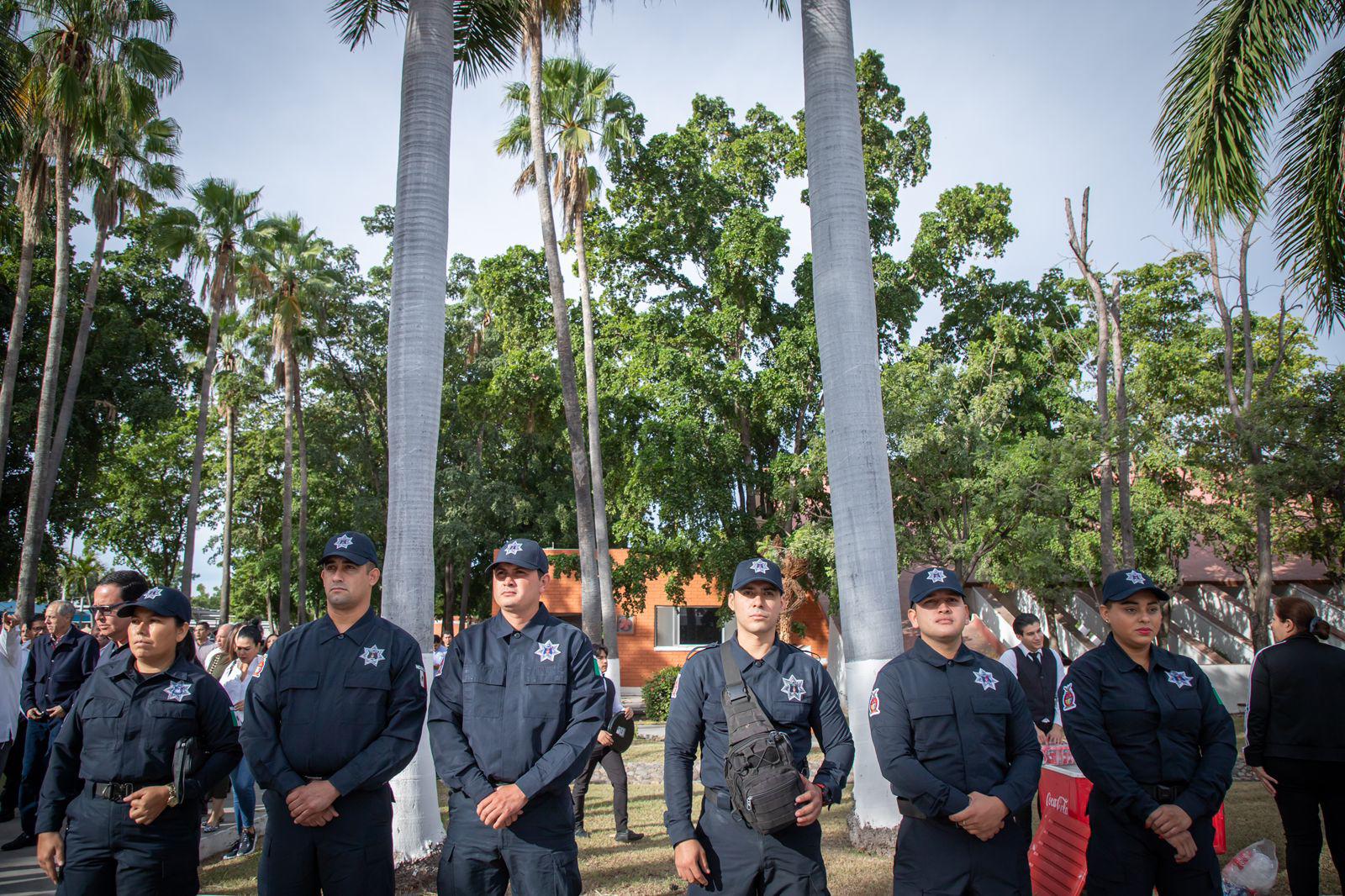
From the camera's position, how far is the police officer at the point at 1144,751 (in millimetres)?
3848

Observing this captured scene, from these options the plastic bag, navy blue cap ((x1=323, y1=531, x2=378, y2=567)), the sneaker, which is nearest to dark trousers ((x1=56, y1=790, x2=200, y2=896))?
navy blue cap ((x1=323, y1=531, x2=378, y2=567))

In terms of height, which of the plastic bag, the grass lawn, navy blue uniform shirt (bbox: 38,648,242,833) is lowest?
the grass lawn

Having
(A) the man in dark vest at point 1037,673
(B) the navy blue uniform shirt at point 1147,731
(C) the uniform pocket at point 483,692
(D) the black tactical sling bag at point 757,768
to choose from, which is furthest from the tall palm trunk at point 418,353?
(A) the man in dark vest at point 1037,673

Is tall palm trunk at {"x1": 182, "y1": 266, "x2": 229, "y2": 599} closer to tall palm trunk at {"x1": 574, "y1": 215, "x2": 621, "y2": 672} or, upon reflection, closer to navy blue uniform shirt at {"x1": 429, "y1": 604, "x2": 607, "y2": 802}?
tall palm trunk at {"x1": 574, "y1": 215, "x2": 621, "y2": 672}

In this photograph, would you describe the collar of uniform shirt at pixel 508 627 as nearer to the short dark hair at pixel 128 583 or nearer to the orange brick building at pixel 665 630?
the short dark hair at pixel 128 583

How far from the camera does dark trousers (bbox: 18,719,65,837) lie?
8.07 m

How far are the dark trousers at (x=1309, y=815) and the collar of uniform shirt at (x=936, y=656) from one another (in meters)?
2.61

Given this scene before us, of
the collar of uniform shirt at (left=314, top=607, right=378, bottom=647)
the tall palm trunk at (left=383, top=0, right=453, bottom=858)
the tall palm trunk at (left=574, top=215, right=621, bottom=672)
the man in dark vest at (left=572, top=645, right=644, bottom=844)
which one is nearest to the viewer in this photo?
the collar of uniform shirt at (left=314, top=607, right=378, bottom=647)

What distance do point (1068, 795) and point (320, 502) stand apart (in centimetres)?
3557

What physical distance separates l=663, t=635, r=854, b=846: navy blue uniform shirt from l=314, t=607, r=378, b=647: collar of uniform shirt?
146 cm

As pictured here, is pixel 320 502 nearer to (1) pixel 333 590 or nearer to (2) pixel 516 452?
(2) pixel 516 452

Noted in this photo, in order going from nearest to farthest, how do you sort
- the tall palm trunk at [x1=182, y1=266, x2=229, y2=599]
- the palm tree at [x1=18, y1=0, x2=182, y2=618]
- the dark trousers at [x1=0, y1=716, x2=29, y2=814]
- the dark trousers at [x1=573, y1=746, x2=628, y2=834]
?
the dark trousers at [x1=573, y1=746, x2=628, y2=834] < the dark trousers at [x1=0, y1=716, x2=29, y2=814] < the palm tree at [x1=18, y1=0, x2=182, y2=618] < the tall palm trunk at [x1=182, y1=266, x2=229, y2=599]

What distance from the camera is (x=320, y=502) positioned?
36.8 m

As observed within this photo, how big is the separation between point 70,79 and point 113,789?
17102 millimetres
